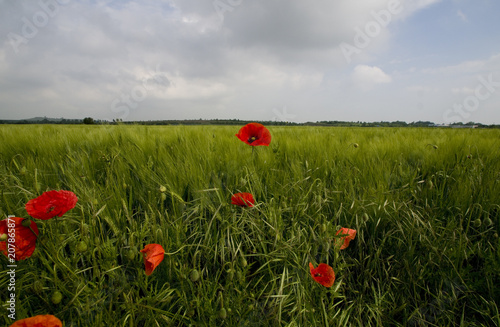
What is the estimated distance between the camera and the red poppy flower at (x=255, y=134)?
1.44 metres

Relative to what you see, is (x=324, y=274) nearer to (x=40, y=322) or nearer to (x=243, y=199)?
(x=243, y=199)

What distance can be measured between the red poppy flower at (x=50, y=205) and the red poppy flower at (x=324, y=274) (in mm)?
766

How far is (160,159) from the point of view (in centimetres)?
139

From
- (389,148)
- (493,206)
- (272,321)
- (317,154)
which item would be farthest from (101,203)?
(389,148)

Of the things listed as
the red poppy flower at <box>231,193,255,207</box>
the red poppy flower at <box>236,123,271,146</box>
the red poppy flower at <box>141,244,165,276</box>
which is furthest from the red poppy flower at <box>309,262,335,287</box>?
the red poppy flower at <box>236,123,271,146</box>

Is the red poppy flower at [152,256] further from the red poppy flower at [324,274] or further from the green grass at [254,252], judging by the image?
the red poppy flower at [324,274]

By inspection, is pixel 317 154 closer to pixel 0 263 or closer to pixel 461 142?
pixel 461 142

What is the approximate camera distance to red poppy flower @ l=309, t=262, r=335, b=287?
73cm

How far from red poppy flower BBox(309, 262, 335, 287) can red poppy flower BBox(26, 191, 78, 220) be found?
766 millimetres

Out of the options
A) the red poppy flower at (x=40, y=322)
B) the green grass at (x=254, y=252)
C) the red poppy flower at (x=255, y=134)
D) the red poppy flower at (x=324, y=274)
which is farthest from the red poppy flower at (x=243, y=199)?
the red poppy flower at (x=40, y=322)

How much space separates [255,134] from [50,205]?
1.08 meters

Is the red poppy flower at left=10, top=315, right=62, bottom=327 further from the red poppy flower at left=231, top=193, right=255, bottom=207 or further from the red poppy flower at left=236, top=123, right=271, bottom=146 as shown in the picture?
the red poppy flower at left=236, top=123, right=271, bottom=146

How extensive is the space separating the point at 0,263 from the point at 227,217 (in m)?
0.77

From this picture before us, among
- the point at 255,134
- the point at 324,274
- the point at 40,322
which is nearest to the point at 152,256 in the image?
the point at 40,322
